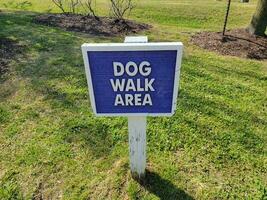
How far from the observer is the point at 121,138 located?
4.45 metres

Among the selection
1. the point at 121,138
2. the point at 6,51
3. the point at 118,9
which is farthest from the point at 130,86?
the point at 118,9

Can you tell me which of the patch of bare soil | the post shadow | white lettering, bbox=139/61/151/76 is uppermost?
white lettering, bbox=139/61/151/76

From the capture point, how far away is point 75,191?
367cm

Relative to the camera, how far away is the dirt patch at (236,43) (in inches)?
304

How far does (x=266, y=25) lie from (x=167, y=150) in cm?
618

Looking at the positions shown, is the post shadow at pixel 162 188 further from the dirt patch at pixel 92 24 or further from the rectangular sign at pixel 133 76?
the dirt patch at pixel 92 24

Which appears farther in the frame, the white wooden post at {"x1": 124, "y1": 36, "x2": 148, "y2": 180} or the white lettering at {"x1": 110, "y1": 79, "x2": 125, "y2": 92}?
the white wooden post at {"x1": 124, "y1": 36, "x2": 148, "y2": 180}

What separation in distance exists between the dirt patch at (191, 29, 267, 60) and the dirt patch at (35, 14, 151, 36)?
1861 mm

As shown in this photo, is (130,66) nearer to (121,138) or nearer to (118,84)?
(118,84)

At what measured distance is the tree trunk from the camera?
8.60 metres

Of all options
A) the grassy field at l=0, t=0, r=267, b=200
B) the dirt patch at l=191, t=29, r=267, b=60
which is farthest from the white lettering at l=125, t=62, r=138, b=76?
the dirt patch at l=191, t=29, r=267, b=60

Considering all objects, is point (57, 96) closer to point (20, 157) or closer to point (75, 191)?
point (20, 157)

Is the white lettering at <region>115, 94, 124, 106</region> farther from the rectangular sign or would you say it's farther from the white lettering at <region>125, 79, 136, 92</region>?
the white lettering at <region>125, 79, 136, 92</region>

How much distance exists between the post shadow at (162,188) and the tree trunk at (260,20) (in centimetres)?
650
